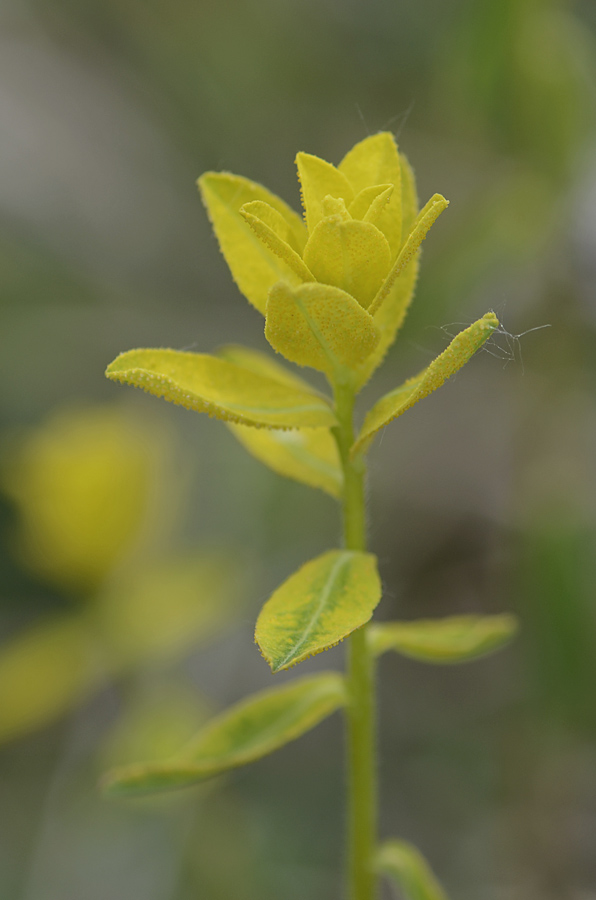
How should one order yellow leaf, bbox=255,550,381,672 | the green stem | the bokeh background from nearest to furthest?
yellow leaf, bbox=255,550,381,672
the green stem
the bokeh background

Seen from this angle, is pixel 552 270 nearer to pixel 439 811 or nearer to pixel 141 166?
pixel 439 811

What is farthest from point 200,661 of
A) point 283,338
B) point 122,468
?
point 283,338

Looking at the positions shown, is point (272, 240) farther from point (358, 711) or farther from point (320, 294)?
point (358, 711)

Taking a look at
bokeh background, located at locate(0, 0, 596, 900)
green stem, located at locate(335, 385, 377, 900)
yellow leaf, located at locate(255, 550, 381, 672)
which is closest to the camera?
yellow leaf, located at locate(255, 550, 381, 672)

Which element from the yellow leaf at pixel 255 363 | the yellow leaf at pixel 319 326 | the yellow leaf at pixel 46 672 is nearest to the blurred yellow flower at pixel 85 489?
the yellow leaf at pixel 46 672

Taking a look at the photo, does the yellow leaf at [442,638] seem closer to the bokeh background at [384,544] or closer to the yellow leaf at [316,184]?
the yellow leaf at [316,184]

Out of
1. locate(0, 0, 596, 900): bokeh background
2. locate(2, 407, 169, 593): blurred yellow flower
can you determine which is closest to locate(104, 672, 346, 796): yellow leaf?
locate(0, 0, 596, 900): bokeh background

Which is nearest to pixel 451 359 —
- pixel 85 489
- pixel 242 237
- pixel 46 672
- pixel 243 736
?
pixel 242 237

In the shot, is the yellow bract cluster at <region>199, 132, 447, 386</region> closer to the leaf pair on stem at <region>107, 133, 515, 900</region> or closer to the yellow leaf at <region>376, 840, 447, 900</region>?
the leaf pair on stem at <region>107, 133, 515, 900</region>
